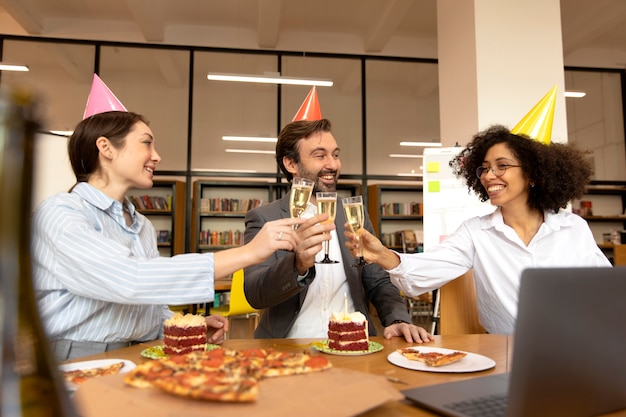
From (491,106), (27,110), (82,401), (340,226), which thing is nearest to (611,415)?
(82,401)

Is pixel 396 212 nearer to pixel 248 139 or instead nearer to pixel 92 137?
pixel 248 139

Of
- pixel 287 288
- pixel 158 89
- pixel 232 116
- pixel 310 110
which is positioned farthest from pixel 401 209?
pixel 287 288

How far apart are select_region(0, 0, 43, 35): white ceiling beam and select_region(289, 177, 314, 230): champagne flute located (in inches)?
299

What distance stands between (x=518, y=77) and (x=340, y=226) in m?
3.40

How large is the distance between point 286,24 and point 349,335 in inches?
299

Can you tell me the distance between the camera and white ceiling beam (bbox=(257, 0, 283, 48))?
6.84 metres

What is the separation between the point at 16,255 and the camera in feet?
1.21

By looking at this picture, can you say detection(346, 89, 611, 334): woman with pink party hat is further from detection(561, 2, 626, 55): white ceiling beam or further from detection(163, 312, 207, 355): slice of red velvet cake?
detection(561, 2, 626, 55): white ceiling beam

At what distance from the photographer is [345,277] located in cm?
227

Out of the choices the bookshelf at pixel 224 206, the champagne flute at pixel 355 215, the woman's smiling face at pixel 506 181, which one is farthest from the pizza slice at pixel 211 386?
the bookshelf at pixel 224 206

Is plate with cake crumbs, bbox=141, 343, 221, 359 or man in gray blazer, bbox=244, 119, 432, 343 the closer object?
plate with cake crumbs, bbox=141, 343, 221, 359

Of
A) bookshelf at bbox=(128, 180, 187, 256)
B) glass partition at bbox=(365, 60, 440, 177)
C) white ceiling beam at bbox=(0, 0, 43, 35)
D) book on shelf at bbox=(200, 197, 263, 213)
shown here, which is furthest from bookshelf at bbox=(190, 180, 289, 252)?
white ceiling beam at bbox=(0, 0, 43, 35)

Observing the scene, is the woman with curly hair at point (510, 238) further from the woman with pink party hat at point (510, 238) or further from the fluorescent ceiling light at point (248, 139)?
the fluorescent ceiling light at point (248, 139)

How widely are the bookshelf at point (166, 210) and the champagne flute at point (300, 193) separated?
21.5 feet
